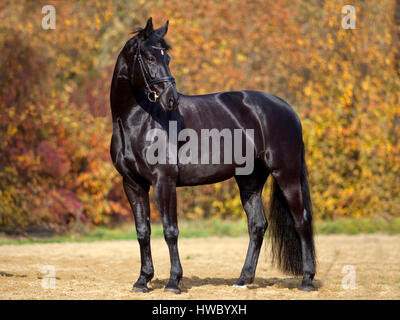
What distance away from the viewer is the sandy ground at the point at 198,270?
5.68 meters

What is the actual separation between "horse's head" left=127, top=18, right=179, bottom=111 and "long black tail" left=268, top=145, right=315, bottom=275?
180cm

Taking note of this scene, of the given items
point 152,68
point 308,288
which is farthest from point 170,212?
point 308,288

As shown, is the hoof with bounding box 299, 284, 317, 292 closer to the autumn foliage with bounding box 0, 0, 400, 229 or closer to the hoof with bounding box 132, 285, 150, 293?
the hoof with bounding box 132, 285, 150, 293

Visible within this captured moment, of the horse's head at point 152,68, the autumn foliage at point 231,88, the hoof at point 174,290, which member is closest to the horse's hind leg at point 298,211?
the hoof at point 174,290

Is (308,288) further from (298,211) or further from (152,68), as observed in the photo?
(152,68)

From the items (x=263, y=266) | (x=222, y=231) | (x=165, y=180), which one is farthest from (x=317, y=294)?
(x=222, y=231)

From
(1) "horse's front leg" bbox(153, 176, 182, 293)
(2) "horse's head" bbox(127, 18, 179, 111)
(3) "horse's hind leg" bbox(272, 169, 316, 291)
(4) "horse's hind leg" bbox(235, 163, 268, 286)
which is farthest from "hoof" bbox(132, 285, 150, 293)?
(2) "horse's head" bbox(127, 18, 179, 111)

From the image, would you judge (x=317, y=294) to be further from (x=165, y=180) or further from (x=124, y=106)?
(x=124, y=106)

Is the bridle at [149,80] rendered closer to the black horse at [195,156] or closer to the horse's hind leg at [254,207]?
the black horse at [195,156]

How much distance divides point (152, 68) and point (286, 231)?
235cm

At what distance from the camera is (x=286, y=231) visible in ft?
20.8

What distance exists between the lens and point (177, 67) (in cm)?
1246

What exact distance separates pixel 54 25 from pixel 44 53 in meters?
2.37

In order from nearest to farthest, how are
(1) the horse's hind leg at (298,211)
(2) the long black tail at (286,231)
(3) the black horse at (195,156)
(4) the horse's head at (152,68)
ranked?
(4) the horse's head at (152,68) → (3) the black horse at (195,156) → (1) the horse's hind leg at (298,211) → (2) the long black tail at (286,231)
